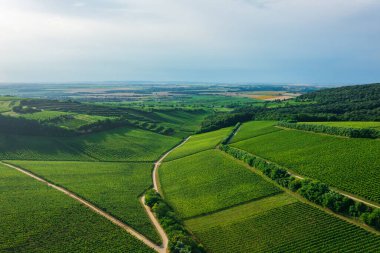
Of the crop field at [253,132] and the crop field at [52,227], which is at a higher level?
the crop field at [253,132]

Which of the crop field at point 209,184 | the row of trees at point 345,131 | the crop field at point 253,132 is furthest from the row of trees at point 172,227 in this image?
the row of trees at point 345,131

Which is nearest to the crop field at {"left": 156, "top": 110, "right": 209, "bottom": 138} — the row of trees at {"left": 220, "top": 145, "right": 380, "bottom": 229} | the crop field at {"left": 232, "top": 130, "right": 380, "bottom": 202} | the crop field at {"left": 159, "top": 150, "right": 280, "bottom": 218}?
the crop field at {"left": 159, "top": 150, "right": 280, "bottom": 218}

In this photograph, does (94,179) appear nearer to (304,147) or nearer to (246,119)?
(304,147)

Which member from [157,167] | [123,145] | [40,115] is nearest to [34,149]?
[123,145]

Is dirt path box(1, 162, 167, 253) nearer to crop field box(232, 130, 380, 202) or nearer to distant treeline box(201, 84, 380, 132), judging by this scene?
crop field box(232, 130, 380, 202)

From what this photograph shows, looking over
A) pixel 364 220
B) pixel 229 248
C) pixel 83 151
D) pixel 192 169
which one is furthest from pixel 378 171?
pixel 83 151

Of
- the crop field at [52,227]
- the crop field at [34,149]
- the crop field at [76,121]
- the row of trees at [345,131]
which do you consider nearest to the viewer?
the crop field at [52,227]

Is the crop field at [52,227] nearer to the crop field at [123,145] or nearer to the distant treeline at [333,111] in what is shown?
the crop field at [123,145]

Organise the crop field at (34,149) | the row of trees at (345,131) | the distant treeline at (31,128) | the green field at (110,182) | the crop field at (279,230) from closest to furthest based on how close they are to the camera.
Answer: the crop field at (279,230), the green field at (110,182), the row of trees at (345,131), the crop field at (34,149), the distant treeline at (31,128)
